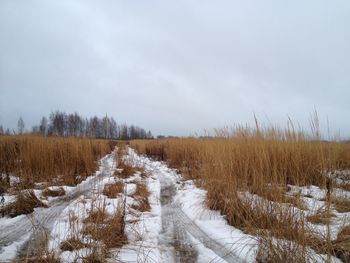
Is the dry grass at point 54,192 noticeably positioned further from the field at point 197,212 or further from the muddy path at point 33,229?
the muddy path at point 33,229

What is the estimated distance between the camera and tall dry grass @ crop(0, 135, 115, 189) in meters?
4.06

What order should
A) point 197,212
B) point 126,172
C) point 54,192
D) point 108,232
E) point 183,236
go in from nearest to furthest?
1. point 108,232
2. point 183,236
3. point 197,212
4. point 54,192
5. point 126,172

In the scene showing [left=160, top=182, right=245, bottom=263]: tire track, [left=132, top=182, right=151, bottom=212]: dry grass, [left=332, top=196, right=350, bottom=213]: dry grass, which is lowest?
→ [left=160, top=182, right=245, bottom=263]: tire track

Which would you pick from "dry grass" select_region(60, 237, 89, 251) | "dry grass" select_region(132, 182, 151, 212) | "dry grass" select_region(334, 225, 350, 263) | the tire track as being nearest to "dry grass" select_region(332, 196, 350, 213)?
"dry grass" select_region(334, 225, 350, 263)

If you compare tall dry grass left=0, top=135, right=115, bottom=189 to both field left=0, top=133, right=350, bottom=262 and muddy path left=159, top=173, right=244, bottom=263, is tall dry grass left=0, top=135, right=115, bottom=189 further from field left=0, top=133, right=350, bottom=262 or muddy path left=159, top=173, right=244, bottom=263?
muddy path left=159, top=173, right=244, bottom=263

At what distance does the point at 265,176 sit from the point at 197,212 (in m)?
0.96

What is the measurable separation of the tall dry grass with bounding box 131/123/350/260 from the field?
0.05 feet

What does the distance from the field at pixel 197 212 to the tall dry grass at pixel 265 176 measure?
0.05 feet

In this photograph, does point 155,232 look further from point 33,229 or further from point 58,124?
point 58,124

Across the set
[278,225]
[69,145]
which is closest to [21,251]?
[278,225]

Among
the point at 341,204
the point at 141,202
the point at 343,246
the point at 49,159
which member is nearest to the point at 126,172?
the point at 49,159

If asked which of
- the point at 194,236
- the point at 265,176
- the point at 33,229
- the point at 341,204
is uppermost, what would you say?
the point at 265,176

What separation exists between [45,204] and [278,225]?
2.74 metres

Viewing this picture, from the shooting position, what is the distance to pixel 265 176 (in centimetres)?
243
